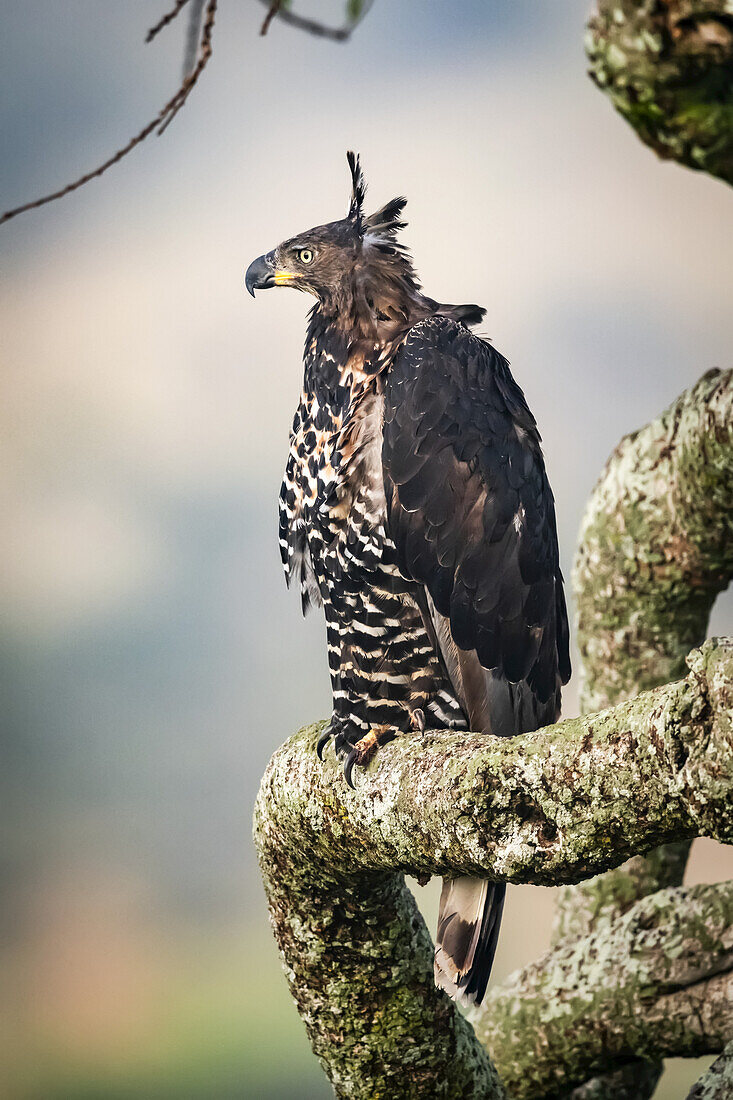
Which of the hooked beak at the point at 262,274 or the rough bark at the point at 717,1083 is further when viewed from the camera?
the hooked beak at the point at 262,274

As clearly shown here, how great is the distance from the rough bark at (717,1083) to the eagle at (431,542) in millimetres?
380

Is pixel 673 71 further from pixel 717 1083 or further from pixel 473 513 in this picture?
pixel 717 1083

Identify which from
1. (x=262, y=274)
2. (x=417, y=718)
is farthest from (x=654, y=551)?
(x=262, y=274)

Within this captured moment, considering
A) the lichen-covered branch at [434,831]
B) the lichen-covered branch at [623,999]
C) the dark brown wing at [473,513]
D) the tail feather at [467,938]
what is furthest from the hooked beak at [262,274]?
the lichen-covered branch at [623,999]

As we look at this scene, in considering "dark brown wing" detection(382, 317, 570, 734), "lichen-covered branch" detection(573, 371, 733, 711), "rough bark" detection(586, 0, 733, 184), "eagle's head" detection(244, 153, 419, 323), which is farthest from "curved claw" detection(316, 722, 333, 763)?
"rough bark" detection(586, 0, 733, 184)

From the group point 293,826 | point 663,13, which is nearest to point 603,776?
point 663,13

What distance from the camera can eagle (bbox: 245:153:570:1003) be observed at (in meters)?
1.76

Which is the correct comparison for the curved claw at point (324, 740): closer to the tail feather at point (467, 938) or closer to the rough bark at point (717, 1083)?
the tail feather at point (467, 938)

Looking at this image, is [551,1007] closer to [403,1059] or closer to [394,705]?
[403,1059]

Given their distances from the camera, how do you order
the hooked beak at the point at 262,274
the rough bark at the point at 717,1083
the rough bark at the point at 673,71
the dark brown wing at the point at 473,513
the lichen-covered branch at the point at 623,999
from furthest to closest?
the hooked beak at the point at 262,274 < the lichen-covered branch at the point at 623,999 < the dark brown wing at the point at 473,513 < the rough bark at the point at 717,1083 < the rough bark at the point at 673,71

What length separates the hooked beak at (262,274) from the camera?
2.10 meters

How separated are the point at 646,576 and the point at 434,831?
0.91 m

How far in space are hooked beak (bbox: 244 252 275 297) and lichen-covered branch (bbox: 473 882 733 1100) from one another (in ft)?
4.62

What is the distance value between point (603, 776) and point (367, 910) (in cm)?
86
